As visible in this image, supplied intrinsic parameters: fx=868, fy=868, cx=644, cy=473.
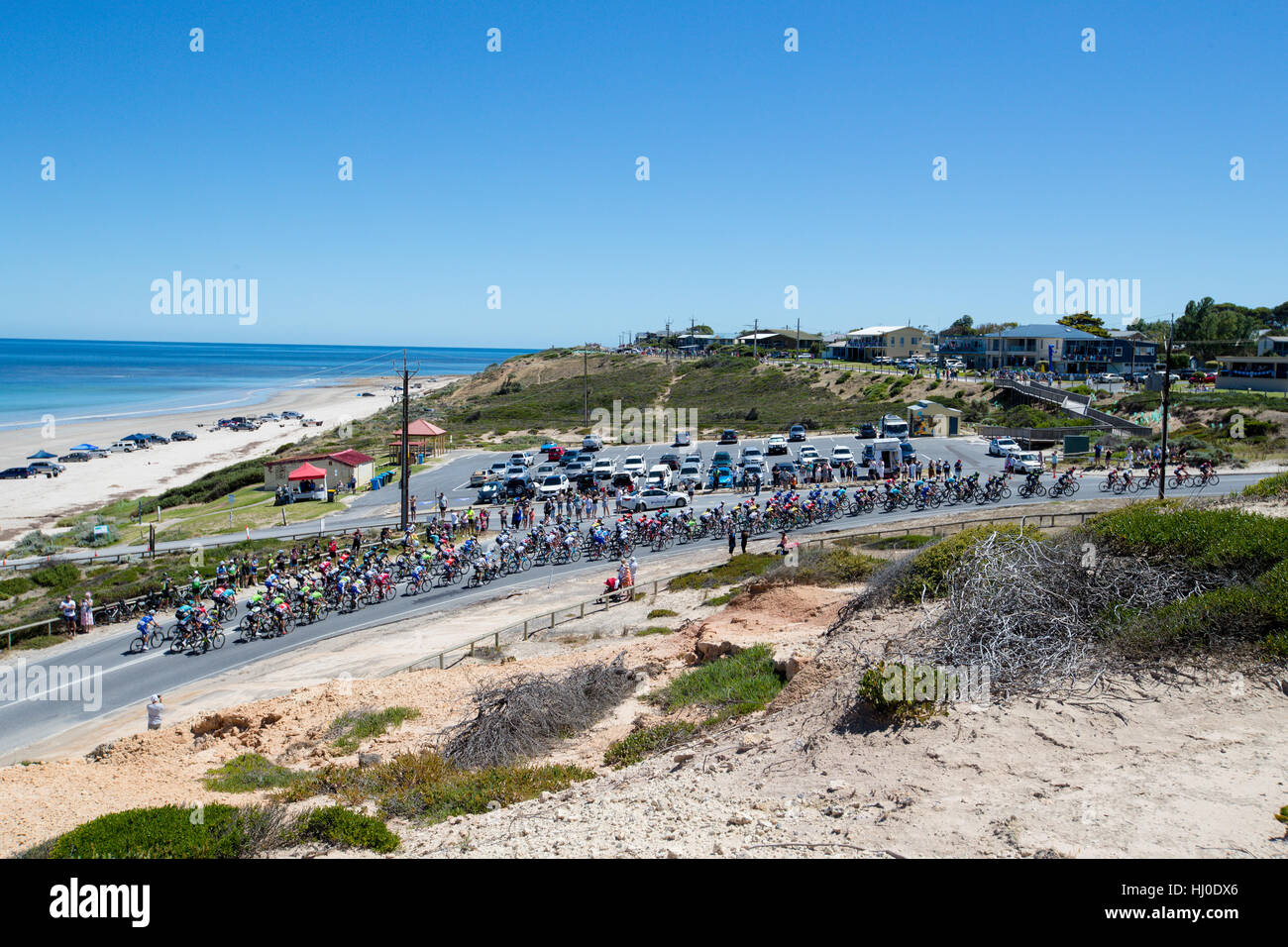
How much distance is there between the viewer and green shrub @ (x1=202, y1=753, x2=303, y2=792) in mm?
12719

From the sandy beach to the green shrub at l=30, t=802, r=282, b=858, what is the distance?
3848cm

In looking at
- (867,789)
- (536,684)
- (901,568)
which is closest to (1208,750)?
(867,789)

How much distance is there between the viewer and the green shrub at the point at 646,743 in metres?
12.3

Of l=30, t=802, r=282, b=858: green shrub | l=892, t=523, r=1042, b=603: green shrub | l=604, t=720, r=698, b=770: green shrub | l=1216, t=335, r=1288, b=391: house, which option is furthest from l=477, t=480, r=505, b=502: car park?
l=1216, t=335, r=1288, b=391: house

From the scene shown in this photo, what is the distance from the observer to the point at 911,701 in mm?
10898

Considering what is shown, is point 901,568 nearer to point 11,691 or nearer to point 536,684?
point 536,684

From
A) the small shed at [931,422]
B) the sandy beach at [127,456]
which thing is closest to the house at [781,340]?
the sandy beach at [127,456]

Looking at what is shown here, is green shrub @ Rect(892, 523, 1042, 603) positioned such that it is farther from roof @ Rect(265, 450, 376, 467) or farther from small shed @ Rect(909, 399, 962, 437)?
small shed @ Rect(909, 399, 962, 437)

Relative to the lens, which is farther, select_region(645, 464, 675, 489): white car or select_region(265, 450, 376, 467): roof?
select_region(265, 450, 376, 467): roof

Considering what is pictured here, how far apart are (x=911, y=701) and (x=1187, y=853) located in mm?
3837

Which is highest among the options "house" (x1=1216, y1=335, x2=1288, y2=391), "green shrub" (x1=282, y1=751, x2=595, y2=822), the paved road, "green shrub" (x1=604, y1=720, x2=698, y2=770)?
"house" (x1=1216, y1=335, x2=1288, y2=391)

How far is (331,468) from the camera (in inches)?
1795

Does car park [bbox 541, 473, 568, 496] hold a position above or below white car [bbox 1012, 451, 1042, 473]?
below
